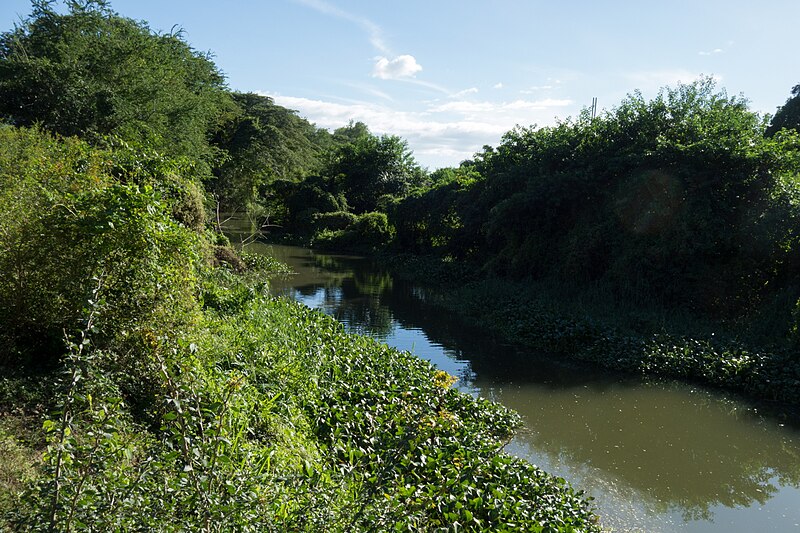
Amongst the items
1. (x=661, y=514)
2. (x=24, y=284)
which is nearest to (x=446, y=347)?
(x=661, y=514)

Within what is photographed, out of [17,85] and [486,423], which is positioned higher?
[17,85]

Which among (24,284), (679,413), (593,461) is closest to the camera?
(24,284)

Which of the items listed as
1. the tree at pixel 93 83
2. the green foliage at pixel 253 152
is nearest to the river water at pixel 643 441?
the tree at pixel 93 83

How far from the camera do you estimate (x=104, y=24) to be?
20281 millimetres

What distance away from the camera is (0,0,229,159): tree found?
17359 mm

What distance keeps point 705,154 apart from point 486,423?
10957mm

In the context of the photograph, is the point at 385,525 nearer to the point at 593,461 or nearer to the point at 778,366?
the point at 593,461

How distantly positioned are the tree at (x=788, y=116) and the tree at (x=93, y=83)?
2408 centimetres

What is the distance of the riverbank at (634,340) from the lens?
37.9ft

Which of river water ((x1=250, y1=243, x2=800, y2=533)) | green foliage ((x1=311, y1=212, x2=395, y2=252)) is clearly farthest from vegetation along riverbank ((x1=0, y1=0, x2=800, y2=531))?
green foliage ((x1=311, y1=212, x2=395, y2=252))

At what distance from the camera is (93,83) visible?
1762cm

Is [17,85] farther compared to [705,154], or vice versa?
[17,85]

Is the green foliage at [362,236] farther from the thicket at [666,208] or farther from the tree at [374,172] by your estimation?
the thicket at [666,208]

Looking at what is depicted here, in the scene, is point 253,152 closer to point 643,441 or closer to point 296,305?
point 296,305
